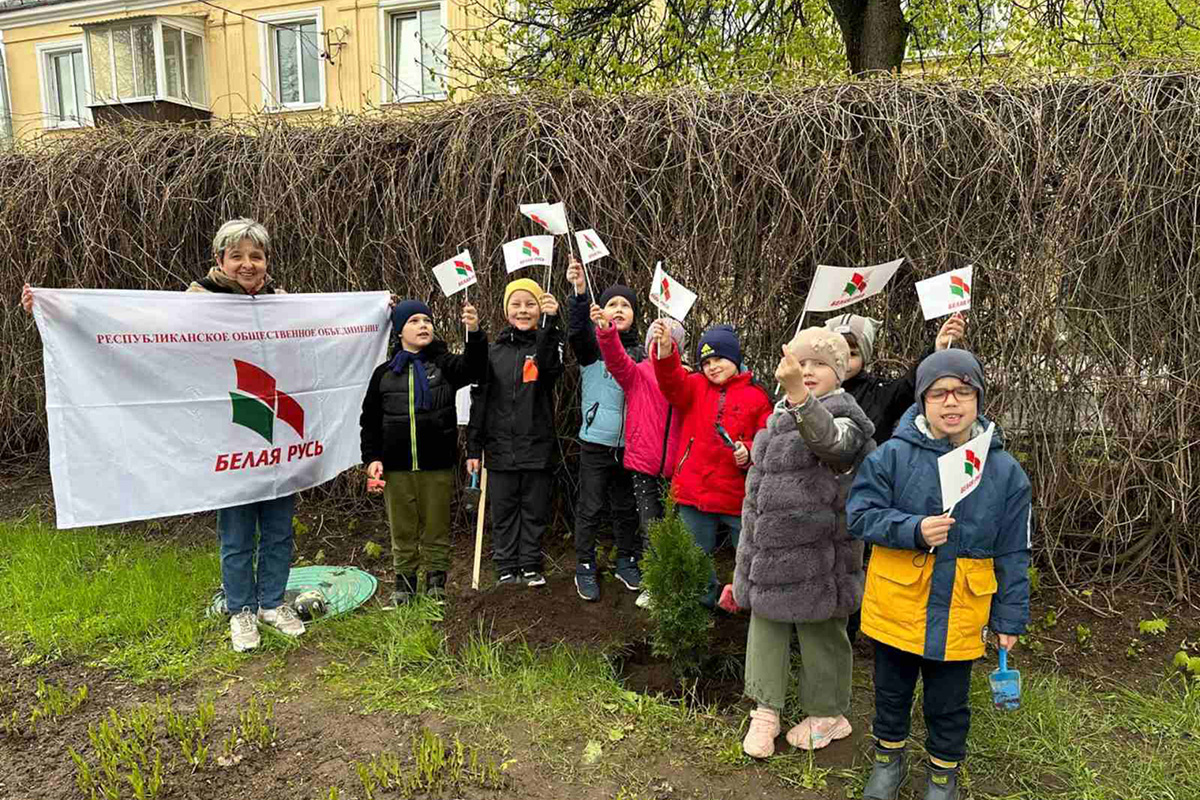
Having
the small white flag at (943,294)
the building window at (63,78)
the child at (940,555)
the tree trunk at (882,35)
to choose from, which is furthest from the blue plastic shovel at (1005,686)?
the building window at (63,78)

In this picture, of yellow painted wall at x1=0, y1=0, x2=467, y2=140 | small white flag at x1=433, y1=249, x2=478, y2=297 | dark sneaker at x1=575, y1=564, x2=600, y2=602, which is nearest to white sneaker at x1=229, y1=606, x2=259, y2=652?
dark sneaker at x1=575, y1=564, x2=600, y2=602

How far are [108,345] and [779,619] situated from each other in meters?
3.28

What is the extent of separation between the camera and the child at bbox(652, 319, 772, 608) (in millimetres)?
3557

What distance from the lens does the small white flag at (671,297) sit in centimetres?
376

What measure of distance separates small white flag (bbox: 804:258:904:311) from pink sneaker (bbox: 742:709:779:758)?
69.9 inches

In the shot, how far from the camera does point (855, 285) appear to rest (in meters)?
3.69

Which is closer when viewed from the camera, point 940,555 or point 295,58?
point 940,555

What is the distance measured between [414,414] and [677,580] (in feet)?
5.48

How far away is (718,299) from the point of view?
4.31 meters

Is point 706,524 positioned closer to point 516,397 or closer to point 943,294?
point 516,397

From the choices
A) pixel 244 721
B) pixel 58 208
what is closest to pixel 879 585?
pixel 244 721

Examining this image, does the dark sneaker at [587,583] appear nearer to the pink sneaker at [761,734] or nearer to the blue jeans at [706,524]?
the blue jeans at [706,524]

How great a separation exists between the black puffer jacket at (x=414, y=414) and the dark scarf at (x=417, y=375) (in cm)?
2

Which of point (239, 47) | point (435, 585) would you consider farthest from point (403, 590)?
point (239, 47)
